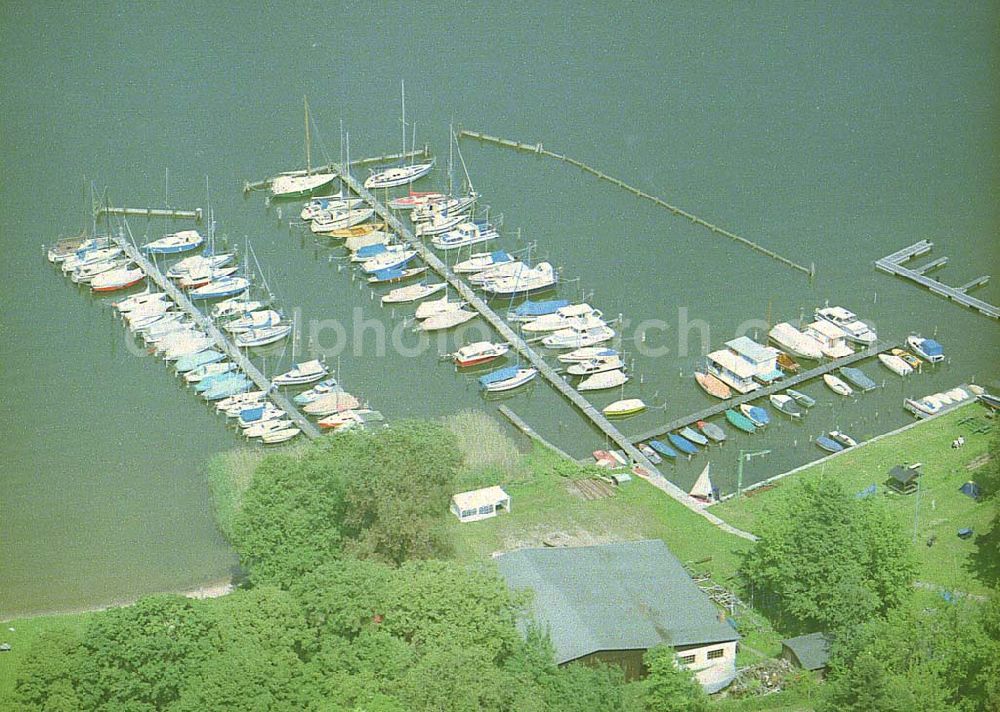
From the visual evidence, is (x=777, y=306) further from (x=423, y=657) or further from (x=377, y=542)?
(x=423, y=657)

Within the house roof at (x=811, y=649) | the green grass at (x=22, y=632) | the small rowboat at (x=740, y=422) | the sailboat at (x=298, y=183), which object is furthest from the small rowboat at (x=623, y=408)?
the sailboat at (x=298, y=183)

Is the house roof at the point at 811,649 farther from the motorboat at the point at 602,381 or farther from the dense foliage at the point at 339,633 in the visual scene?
the motorboat at the point at 602,381

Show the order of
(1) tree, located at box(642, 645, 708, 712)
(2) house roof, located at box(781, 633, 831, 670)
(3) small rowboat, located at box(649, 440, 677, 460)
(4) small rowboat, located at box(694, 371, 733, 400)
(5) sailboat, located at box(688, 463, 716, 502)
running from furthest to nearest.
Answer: (4) small rowboat, located at box(694, 371, 733, 400) → (3) small rowboat, located at box(649, 440, 677, 460) → (5) sailboat, located at box(688, 463, 716, 502) → (2) house roof, located at box(781, 633, 831, 670) → (1) tree, located at box(642, 645, 708, 712)

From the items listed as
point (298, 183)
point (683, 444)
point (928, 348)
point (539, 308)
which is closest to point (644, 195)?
point (539, 308)

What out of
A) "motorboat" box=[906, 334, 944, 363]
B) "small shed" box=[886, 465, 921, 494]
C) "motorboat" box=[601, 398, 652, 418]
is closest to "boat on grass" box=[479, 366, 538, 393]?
"motorboat" box=[601, 398, 652, 418]

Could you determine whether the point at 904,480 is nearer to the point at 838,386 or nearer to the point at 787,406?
the point at 787,406

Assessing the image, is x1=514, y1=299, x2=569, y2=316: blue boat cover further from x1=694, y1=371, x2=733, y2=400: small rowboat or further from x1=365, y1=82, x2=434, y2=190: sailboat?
x1=365, y1=82, x2=434, y2=190: sailboat
